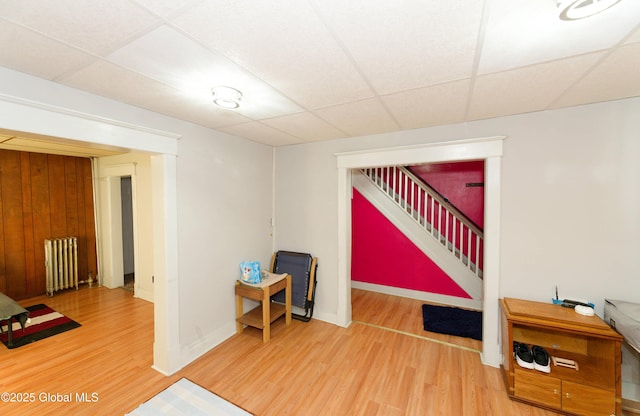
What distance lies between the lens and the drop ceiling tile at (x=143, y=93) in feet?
5.06

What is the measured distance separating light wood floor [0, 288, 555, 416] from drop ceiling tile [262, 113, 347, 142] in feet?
8.02

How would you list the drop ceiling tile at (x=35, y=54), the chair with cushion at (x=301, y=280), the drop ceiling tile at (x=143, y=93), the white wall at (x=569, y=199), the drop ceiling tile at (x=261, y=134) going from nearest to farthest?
the drop ceiling tile at (x=35, y=54) → the drop ceiling tile at (x=143, y=93) → the white wall at (x=569, y=199) → the drop ceiling tile at (x=261, y=134) → the chair with cushion at (x=301, y=280)

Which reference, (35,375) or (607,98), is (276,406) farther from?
(607,98)

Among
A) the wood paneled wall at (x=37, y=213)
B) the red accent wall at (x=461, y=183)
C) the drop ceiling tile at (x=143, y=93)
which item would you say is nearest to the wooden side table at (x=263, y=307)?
the drop ceiling tile at (x=143, y=93)

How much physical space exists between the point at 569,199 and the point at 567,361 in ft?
4.52

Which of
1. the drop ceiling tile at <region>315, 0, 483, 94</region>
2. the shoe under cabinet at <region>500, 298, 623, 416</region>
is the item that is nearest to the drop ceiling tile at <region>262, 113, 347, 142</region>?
the drop ceiling tile at <region>315, 0, 483, 94</region>

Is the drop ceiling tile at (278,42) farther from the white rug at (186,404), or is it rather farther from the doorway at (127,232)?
the doorway at (127,232)

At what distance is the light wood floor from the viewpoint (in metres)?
2.00

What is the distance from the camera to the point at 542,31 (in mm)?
1139

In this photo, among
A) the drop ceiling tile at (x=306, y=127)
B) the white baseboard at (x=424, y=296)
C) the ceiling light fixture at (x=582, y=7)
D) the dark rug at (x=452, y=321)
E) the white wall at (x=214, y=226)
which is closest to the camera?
the ceiling light fixture at (x=582, y=7)

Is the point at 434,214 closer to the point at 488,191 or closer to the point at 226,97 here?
the point at 488,191

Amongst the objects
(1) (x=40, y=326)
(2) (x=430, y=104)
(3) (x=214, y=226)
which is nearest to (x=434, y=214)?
(2) (x=430, y=104)

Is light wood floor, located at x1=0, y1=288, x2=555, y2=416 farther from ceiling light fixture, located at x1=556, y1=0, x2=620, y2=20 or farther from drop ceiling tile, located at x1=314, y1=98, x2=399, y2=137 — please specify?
ceiling light fixture, located at x1=556, y1=0, x2=620, y2=20

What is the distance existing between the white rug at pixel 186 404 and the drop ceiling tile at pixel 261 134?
250 centimetres
